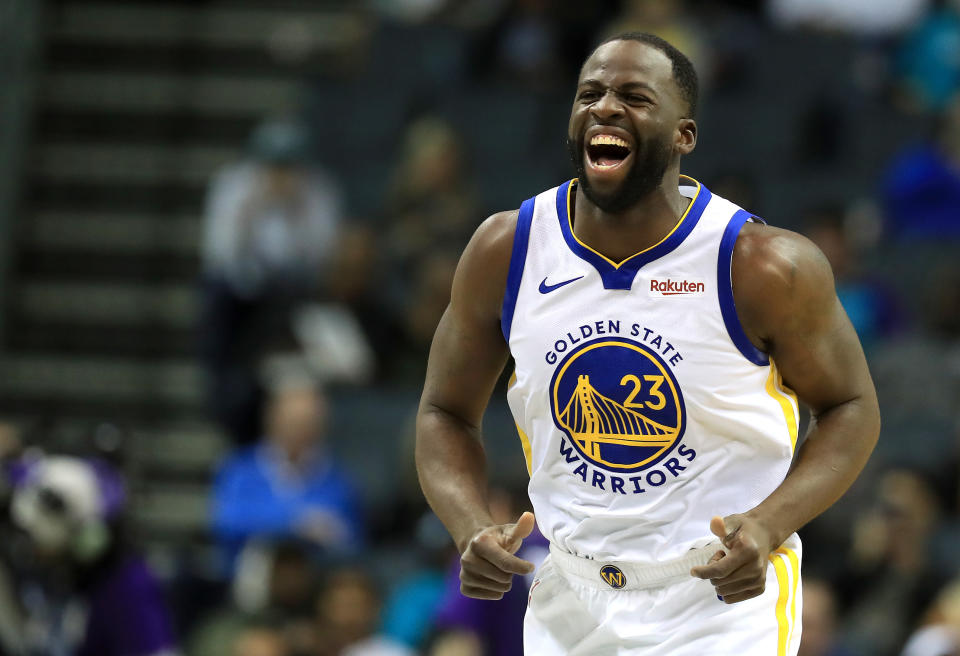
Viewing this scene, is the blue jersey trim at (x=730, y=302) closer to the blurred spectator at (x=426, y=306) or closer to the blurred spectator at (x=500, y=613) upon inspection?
the blurred spectator at (x=500, y=613)

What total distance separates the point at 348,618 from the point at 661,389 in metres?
4.61

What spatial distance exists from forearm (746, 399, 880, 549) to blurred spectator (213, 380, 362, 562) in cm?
545

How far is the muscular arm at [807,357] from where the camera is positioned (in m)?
3.91

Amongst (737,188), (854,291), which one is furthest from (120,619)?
(854,291)

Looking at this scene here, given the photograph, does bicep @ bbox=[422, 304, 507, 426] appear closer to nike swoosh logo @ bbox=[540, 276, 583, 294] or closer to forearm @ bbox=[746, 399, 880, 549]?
nike swoosh logo @ bbox=[540, 276, 583, 294]

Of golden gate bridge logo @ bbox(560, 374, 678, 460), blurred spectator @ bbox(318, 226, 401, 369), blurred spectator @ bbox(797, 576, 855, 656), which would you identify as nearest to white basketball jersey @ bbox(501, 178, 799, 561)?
golden gate bridge logo @ bbox(560, 374, 678, 460)

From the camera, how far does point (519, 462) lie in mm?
8570

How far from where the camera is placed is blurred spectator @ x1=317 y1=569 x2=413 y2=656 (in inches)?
325

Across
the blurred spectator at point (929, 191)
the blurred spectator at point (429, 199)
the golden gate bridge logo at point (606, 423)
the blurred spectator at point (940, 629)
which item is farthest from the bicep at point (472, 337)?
the blurred spectator at point (929, 191)

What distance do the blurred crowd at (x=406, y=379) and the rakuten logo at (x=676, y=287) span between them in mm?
3069

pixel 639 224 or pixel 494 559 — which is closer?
pixel 494 559

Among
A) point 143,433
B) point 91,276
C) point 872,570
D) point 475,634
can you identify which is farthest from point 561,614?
point 91,276

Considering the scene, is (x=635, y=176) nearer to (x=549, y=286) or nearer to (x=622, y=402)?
(x=549, y=286)

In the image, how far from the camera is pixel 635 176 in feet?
13.2
